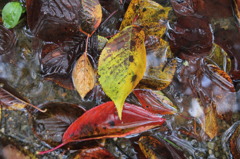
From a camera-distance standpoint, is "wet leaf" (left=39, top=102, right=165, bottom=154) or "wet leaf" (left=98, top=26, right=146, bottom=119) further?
"wet leaf" (left=39, top=102, right=165, bottom=154)

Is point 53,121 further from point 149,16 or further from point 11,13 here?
point 149,16

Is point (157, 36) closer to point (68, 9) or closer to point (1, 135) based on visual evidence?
point (68, 9)

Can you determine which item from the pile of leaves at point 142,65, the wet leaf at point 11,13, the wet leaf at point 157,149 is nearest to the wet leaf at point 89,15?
the pile of leaves at point 142,65

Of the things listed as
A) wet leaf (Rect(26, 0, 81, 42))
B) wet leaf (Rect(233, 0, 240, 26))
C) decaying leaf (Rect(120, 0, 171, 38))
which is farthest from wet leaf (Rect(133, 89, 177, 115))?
wet leaf (Rect(233, 0, 240, 26))

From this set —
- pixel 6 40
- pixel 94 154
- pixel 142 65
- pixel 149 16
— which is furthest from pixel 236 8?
pixel 6 40

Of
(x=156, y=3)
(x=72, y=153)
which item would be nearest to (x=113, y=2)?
(x=156, y=3)

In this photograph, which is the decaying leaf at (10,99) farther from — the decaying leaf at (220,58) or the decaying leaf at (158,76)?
the decaying leaf at (220,58)

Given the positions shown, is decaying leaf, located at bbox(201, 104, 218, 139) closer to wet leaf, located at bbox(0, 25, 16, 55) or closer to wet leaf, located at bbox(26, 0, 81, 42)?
wet leaf, located at bbox(26, 0, 81, 42)
